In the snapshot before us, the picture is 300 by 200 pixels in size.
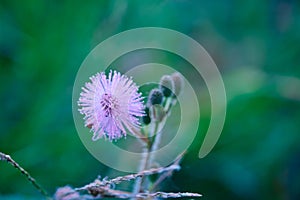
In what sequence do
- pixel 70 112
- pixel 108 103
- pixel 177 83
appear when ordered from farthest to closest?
pixel 70 112
pixel 177 83
pixel 108 103

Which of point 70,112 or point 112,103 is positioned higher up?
point 70,112

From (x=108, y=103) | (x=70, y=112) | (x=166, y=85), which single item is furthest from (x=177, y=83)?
(x=70, y=112)

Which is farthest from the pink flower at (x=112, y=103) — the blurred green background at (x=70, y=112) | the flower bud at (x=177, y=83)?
the blurred green background at (x=70, y=112)

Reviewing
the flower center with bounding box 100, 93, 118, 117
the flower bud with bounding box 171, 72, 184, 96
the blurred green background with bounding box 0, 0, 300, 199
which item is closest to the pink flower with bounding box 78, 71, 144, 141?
the flower center with bounding box 100, 93, 118, 117

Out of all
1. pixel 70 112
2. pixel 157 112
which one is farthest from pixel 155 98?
pixel 70 112

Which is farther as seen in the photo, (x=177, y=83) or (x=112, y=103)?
(x=177, y=83)

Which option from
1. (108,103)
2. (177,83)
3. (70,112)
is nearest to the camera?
(108,103)

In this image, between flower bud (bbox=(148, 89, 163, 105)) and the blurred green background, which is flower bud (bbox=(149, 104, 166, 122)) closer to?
flower bud (bbox=(148, 89, 163, 105))

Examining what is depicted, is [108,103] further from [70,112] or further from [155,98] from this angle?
[70,112]

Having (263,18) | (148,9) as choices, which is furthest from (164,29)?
(263,18)

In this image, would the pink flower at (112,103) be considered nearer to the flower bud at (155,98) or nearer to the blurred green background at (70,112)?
the flower bud at (155,98)
